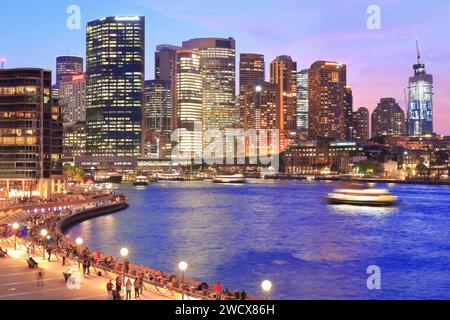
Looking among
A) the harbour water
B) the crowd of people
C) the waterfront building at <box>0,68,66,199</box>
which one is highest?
the waterfront building at <box>0,68,66,199</box>

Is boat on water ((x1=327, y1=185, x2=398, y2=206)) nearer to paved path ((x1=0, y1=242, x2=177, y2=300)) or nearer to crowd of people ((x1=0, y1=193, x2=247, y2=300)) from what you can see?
crowd of people ((x1=0, y1=193, x2=247, y2=300))

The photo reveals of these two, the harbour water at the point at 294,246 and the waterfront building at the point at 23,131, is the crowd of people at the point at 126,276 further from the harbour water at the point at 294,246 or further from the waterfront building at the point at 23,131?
the waterfront building at the point at 23,131

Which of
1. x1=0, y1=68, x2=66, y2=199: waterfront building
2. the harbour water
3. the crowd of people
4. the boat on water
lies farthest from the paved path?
the boat on water
